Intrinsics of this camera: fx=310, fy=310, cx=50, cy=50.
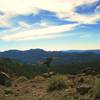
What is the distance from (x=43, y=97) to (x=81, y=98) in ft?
8.58

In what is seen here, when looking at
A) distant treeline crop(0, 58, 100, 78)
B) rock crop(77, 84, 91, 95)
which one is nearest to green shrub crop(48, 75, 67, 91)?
rock crop(77, 84, 91, 95)

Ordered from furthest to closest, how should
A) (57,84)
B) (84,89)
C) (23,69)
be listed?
(23,69)
(57,84)
(84,89)

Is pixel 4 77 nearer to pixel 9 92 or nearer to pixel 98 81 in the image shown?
pixel 9 92

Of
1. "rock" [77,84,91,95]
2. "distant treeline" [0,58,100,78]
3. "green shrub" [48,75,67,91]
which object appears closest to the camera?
"rock" [77,84,91,95]

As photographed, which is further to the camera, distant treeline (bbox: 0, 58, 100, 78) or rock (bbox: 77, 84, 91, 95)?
distant treeline (bbox: 0, 58, 100, 78)

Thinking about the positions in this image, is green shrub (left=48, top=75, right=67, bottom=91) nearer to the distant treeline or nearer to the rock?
the rock

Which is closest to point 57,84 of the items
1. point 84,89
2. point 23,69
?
point 84,89

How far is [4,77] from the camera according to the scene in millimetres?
28062

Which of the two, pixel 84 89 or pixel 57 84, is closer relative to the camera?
pixel 84 89

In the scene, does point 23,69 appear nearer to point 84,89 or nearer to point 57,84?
point 57,84

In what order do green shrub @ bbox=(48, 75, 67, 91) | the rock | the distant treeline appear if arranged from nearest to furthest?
the rock < green shrub @ bbox=(48, 75, 67, 91) < the distant treeline

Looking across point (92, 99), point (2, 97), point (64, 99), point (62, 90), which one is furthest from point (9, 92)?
point (92, 99)

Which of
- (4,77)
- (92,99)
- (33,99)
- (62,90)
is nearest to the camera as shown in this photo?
(92,99)

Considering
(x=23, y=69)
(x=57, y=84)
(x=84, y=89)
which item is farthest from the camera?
(x=23, y=69)
